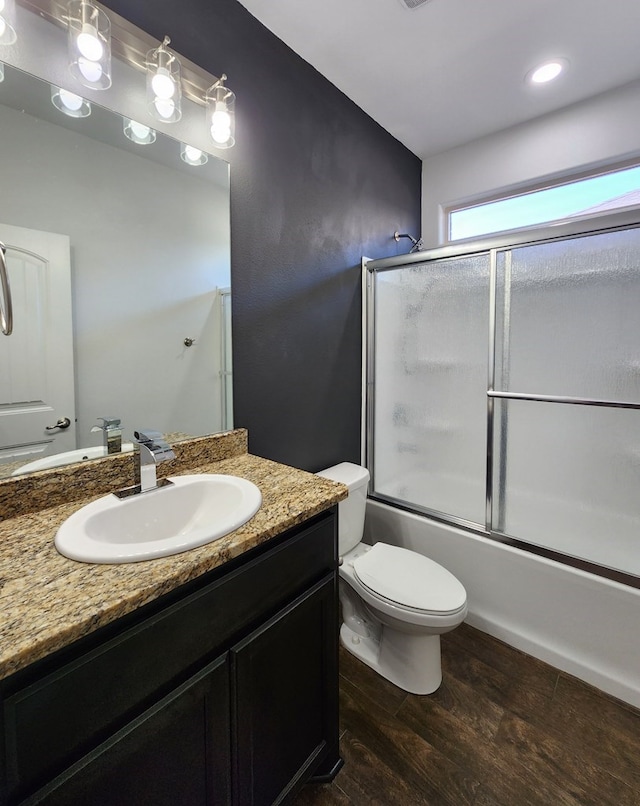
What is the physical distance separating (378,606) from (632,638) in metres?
0.99

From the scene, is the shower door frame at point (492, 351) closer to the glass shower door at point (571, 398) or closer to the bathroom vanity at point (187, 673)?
the glass shower door at point (571, 398)

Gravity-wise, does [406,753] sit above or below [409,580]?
below

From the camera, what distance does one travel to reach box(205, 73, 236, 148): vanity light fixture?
133 centimetres

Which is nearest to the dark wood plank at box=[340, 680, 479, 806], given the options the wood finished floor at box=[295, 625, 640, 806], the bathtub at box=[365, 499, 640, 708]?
the wood finished floor at box=[295, 625, 640, 806]

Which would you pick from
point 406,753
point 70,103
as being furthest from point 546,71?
point 406,753

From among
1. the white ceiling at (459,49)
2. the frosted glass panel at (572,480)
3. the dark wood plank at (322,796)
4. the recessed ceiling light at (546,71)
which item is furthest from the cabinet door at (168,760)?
the recessed ceiling light at (546,71)

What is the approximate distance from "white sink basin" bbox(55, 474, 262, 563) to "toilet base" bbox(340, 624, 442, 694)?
38.1 inches

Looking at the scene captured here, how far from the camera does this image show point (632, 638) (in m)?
1.44

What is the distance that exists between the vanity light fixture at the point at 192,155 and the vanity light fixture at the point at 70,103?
0.30 metres

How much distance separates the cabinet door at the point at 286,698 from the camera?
0.84 m

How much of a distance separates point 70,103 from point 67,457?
38.6 inches

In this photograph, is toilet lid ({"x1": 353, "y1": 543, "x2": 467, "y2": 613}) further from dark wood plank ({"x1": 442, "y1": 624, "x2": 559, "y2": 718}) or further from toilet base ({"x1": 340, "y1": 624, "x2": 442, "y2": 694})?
dark wood plank ({"x1": 442, "y1": 624, "x2": 559, "y2": 718})

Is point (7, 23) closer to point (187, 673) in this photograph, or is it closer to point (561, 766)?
point (187, 673)

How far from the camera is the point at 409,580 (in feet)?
4.90
